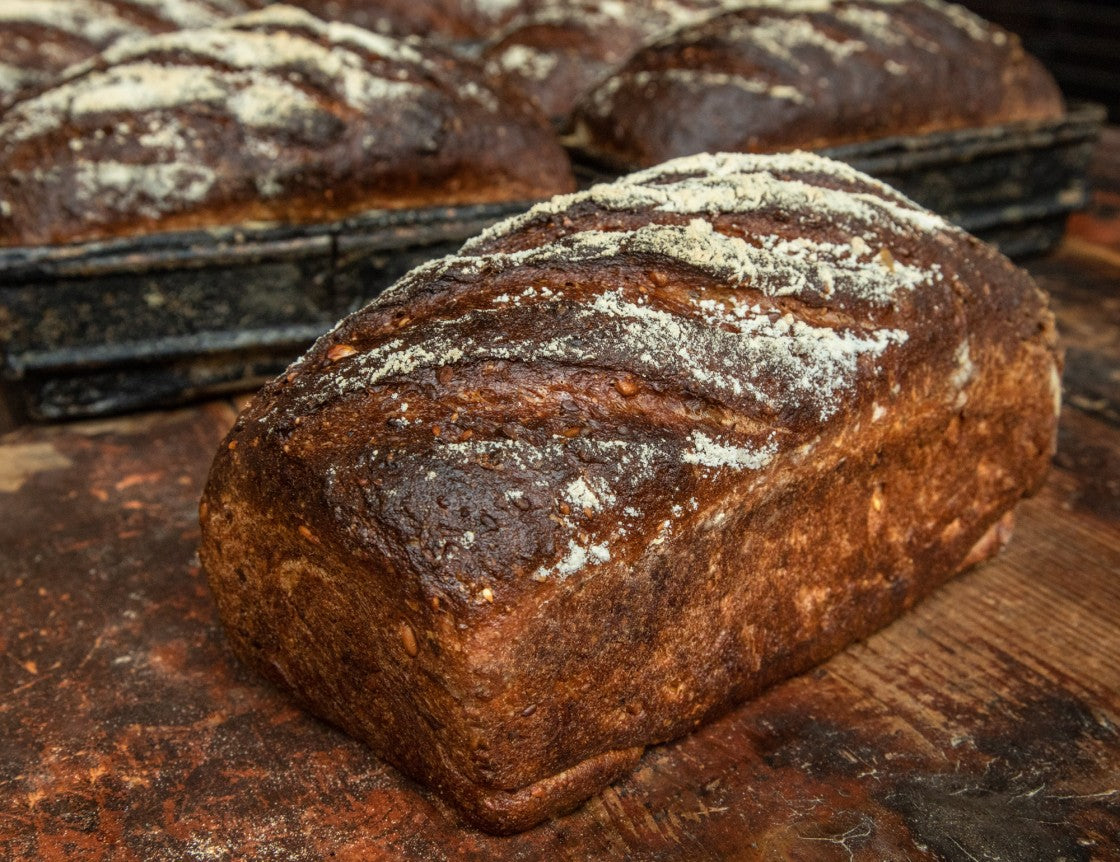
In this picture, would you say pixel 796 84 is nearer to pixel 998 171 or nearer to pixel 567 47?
pixel 998 171

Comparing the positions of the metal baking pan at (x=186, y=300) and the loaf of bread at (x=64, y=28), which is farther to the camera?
the loaf of bread at (x=64, y=28)

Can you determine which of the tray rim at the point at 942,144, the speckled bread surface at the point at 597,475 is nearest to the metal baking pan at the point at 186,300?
the tray rim at the point at 942,144

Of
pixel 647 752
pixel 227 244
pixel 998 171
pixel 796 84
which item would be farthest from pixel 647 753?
pixel 998 171

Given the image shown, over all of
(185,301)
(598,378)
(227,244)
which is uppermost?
(598,378)

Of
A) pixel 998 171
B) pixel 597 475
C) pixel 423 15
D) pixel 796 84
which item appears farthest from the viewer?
pixel 423 15

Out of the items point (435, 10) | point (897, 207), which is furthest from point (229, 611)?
point (435, 10)

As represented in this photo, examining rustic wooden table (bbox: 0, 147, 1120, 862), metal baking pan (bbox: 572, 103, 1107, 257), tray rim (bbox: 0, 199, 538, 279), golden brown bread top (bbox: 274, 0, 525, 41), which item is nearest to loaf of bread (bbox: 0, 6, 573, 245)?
tray rim (bbox: 0, 199, 538, 279)

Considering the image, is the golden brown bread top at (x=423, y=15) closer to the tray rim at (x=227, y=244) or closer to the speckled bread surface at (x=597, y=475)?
the tray rim at (x=227, y=244)
